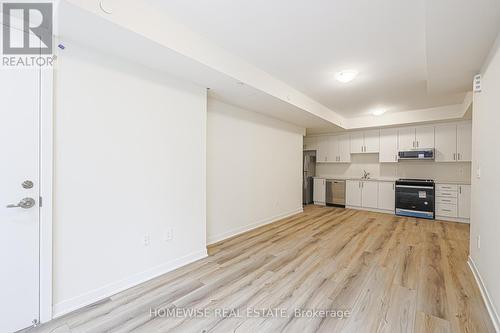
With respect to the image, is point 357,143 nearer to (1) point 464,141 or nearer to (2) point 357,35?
(1) point 464,141

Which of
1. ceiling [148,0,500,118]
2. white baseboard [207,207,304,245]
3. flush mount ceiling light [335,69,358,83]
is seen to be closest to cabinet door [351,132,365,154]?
white baseboard [207,207,304,245]

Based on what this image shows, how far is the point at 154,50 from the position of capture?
7.09 ft

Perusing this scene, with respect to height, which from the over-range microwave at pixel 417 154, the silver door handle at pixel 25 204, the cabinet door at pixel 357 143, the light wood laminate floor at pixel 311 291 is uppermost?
the cabinet door at pixel 357 143

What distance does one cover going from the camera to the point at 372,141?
252 inches

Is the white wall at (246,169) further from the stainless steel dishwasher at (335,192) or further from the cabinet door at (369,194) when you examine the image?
the cabinet door at (369,194)

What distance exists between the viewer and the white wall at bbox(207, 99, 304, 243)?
3680mm

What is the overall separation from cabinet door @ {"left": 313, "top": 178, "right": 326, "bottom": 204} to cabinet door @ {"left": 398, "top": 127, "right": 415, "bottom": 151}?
2.34m

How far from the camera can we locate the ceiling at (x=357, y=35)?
74.7 inches

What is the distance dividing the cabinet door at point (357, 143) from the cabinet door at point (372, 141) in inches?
5.3

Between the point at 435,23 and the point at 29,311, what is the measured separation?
13.3 ft

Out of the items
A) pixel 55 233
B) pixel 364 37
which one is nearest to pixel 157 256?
pixel 55 233

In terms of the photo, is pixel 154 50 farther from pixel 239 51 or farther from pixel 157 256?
pixel 157 256

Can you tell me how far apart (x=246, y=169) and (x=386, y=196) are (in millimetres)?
4197

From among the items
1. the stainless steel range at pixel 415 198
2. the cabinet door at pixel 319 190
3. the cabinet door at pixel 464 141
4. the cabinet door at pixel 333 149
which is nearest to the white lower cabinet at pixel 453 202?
the stainless steel range at pixel 415 198
